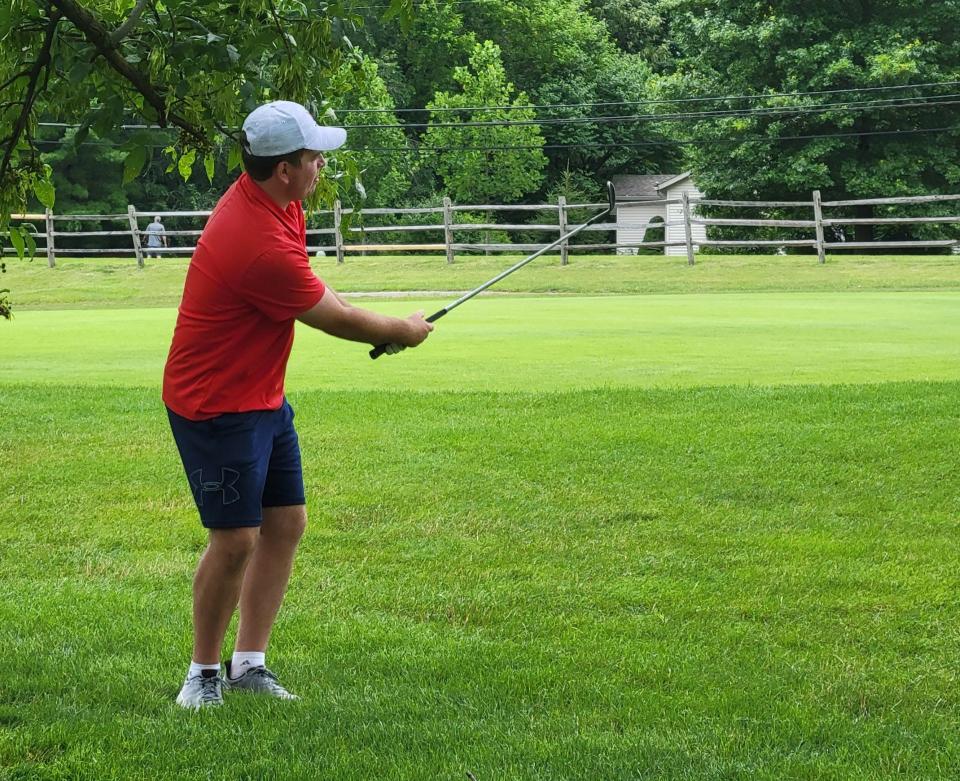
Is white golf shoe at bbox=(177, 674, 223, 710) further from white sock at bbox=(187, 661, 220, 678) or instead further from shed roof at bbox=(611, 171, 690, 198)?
shed roof at bbox=(611, 171, 690, 198)

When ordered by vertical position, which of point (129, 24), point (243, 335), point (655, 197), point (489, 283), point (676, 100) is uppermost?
point (676, 100)

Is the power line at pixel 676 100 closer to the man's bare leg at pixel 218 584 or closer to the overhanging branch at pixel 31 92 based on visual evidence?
the overhanging branch at pixel 31 92

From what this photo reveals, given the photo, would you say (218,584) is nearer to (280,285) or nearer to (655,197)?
(280,285)

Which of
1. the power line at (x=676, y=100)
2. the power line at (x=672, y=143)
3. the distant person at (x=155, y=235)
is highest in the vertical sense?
the power line at (x=676, y=100)

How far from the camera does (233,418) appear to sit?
13.1ft

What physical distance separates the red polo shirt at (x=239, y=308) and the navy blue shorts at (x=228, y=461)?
43mm

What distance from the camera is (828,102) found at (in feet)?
156

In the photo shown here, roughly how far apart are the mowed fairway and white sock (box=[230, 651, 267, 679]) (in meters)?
0.16

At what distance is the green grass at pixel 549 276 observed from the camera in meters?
30.5

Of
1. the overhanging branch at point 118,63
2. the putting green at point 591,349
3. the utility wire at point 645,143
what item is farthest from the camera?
the utility wire at point 645,143

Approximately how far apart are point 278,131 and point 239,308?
0.55 metres

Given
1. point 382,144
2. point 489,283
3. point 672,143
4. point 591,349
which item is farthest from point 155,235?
point 489,283

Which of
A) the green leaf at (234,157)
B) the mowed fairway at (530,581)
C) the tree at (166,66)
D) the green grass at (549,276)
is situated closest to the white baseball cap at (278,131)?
the tree at (166,66)

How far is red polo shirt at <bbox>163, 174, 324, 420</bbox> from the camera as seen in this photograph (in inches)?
152
